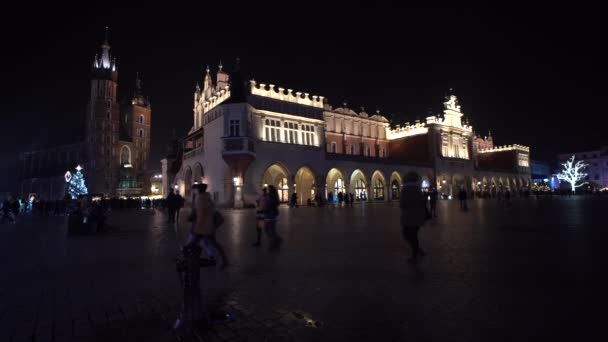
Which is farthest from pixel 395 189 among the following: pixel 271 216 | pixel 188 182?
pixel 271 216

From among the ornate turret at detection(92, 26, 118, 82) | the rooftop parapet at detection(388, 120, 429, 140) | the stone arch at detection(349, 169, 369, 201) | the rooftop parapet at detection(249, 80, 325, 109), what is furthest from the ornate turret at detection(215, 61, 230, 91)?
the ornate turret at detection(92, 26, 118, 82)

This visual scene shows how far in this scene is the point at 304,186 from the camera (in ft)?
151

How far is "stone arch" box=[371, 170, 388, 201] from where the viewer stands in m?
51.6

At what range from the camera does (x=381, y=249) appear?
8.84m

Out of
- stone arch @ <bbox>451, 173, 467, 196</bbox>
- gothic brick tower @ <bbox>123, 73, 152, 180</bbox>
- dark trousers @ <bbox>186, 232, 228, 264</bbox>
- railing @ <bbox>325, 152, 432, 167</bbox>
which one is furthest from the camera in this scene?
gothic brick tower @ <bbox>123, 73, 152, 180</bbox>

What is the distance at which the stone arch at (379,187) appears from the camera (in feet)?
169

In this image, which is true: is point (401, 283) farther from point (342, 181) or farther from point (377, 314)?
point (342, 181)

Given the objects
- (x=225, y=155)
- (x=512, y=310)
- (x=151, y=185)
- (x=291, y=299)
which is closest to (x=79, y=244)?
(x=291, y=299)

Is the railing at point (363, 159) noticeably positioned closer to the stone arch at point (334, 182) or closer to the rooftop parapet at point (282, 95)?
the stone arch at point (334, 182)

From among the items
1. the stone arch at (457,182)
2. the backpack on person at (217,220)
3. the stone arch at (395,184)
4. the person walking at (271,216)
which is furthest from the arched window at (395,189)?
the backpack on person at (217,220)

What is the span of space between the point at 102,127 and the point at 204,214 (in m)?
89.6

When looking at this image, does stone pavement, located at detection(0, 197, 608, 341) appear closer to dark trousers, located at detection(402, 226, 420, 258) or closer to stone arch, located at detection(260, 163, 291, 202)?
dark trousers, located at detection(402, 226, 420, 258)

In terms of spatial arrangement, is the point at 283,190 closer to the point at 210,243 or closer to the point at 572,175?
the point at 210,243

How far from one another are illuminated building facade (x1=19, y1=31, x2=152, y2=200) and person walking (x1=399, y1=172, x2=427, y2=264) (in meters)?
88.0
